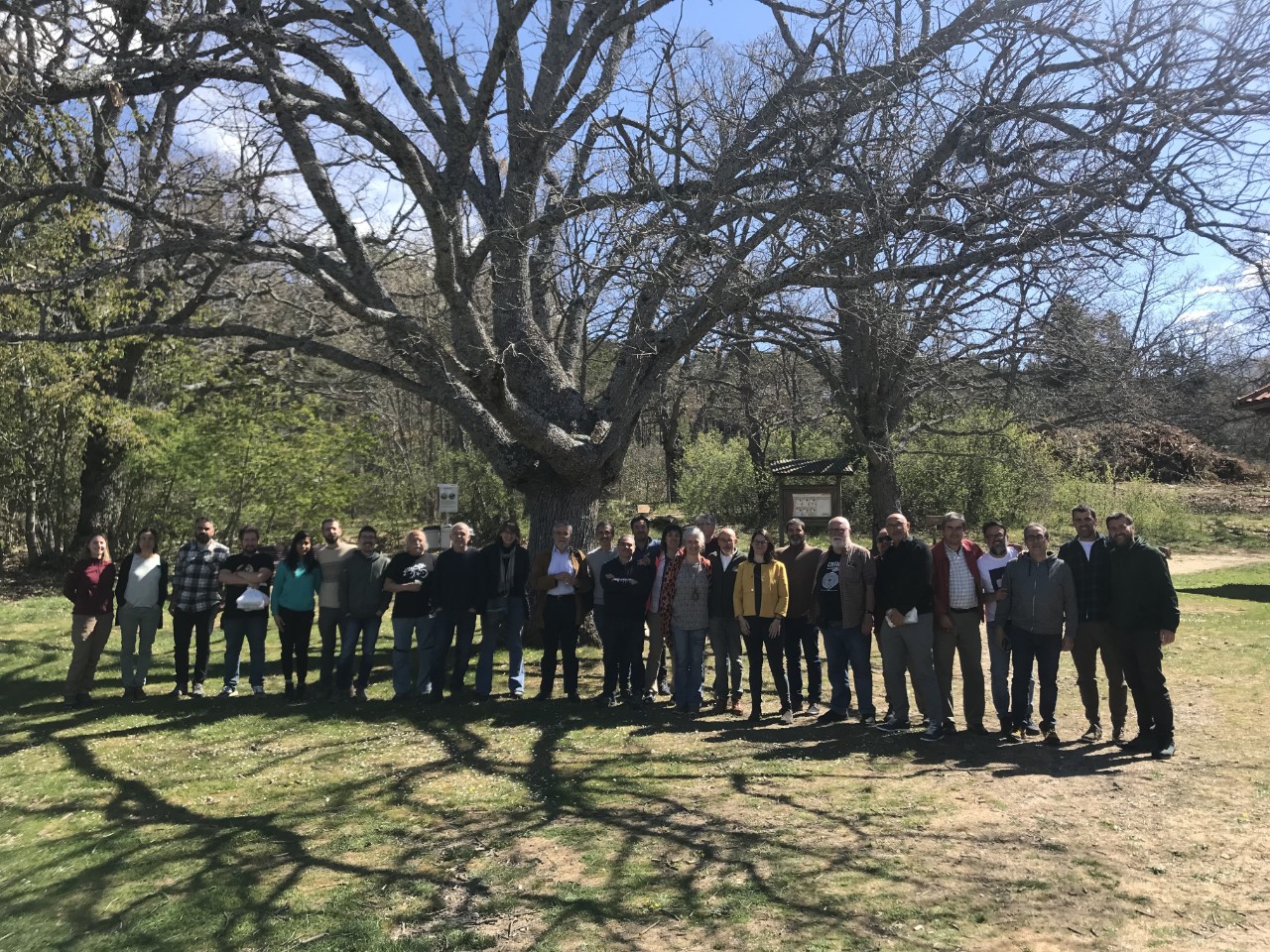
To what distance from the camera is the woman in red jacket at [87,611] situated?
8.08 meters

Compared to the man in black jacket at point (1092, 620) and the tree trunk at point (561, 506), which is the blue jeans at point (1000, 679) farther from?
the tree trunk at point (561, 506)

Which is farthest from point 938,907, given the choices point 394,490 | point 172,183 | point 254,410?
point 394,490

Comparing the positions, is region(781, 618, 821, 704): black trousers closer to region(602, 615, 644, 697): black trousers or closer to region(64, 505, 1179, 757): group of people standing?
region(64, 505, 1179, 757): group of people standing

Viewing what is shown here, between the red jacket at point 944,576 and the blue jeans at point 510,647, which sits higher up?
the red jacket at point 944,576

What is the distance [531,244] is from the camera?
36.3ft

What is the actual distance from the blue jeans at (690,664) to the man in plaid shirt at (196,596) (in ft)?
15.0

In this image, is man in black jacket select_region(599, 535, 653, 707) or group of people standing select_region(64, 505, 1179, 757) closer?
group of people standing select_region(64, 505, 1179, 757)

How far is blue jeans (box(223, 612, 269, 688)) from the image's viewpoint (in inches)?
325

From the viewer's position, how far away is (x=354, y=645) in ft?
27.5

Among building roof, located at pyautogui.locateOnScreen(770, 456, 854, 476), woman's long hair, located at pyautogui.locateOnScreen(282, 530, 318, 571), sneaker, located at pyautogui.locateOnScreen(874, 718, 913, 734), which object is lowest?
sneaker, located at pyautogui.locateOnScreen(874, 718, 913, 734)

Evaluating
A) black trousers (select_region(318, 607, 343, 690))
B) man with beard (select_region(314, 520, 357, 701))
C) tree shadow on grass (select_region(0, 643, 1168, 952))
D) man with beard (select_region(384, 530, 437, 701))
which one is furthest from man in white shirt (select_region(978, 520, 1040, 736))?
black trousers (select_region(318, 607, 343, 690))

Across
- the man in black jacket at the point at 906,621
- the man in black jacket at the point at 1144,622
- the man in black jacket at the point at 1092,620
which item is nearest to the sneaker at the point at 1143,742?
the man in black jacket at the point at 1144,622

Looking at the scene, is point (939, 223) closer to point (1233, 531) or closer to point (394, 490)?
point (394, 490)

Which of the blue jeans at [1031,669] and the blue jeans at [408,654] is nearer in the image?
the blue jeans at [1031,669]
